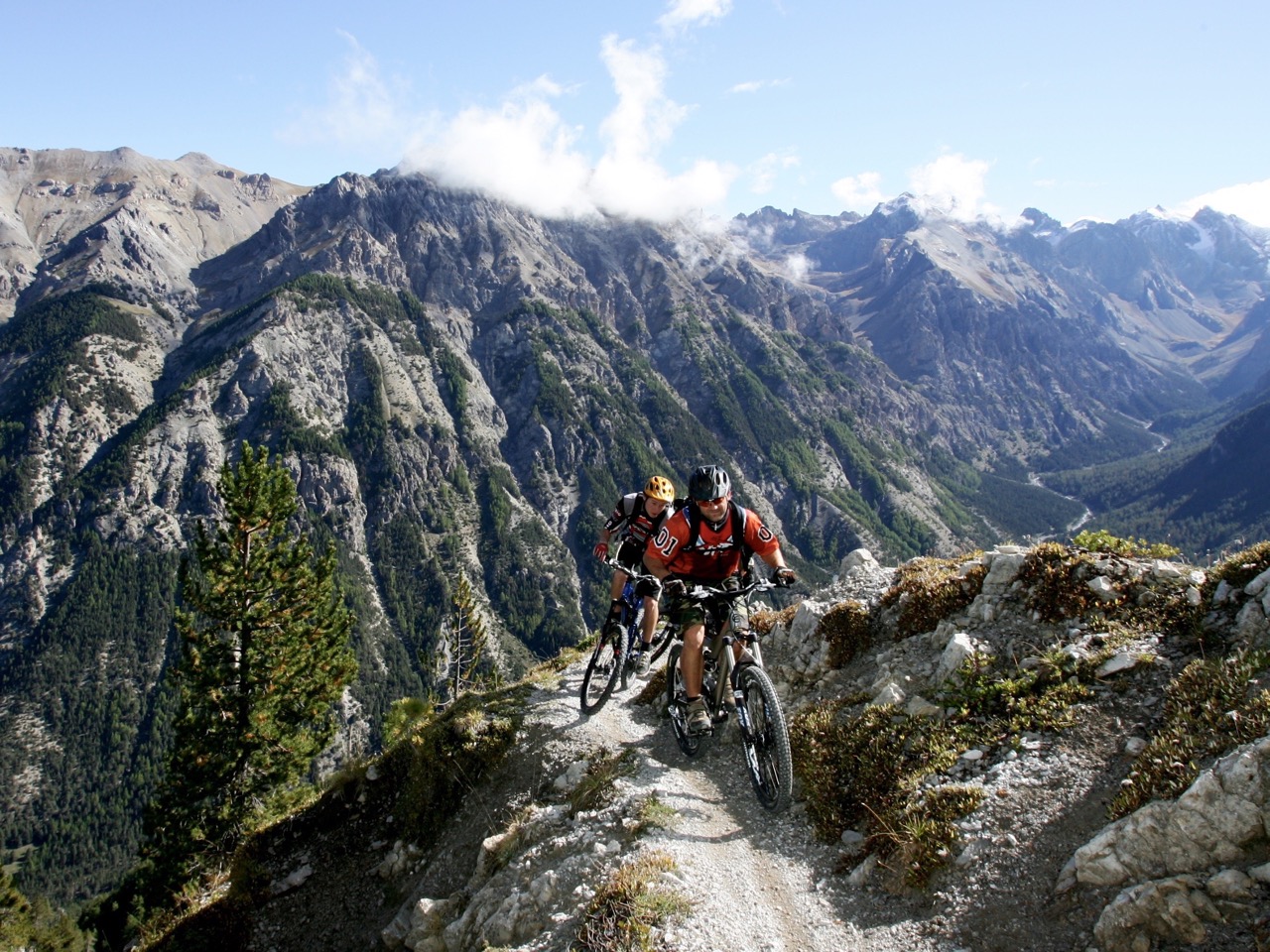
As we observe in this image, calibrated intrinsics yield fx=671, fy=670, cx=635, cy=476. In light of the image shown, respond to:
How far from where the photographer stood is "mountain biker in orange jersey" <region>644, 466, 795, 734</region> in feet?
34.2

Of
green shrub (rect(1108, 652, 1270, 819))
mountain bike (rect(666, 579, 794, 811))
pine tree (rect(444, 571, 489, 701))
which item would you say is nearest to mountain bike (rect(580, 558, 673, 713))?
mountain bike (rect(666, 579, 794, 811))

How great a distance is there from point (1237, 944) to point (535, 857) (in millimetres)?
8058

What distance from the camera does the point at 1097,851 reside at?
21.5 feet

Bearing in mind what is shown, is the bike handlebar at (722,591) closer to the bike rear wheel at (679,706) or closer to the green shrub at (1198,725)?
the bike rear wheel at (679,706)

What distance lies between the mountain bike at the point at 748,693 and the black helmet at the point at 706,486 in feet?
4.66

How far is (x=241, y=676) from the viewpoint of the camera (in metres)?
27.5

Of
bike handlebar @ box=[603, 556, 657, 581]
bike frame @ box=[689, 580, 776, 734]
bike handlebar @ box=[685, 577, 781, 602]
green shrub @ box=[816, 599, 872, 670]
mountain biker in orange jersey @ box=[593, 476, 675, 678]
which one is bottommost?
green shrub @ box=[816, 599, 872, 670]

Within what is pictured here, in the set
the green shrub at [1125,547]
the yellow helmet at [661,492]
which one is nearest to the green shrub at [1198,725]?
the green shrub at [1125,547]

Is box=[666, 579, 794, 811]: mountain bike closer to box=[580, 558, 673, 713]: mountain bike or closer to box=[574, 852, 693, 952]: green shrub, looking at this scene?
box=[580, 558, 673, 713]: mountain bike

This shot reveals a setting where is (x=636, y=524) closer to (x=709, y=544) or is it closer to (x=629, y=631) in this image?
(x=629, y=631)

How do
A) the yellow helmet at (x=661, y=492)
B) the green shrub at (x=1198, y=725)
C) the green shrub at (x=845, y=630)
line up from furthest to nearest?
the green shrub at (x=845, y=630) → the yellow helmet at (x=661, y=492) → the green shrub at (x=1198, y=725)

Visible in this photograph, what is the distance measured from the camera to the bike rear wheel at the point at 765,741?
9.38 meters

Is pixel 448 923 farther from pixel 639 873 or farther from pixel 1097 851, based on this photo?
pixel 1097 851

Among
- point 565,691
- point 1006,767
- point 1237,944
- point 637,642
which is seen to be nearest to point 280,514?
point 565,691
